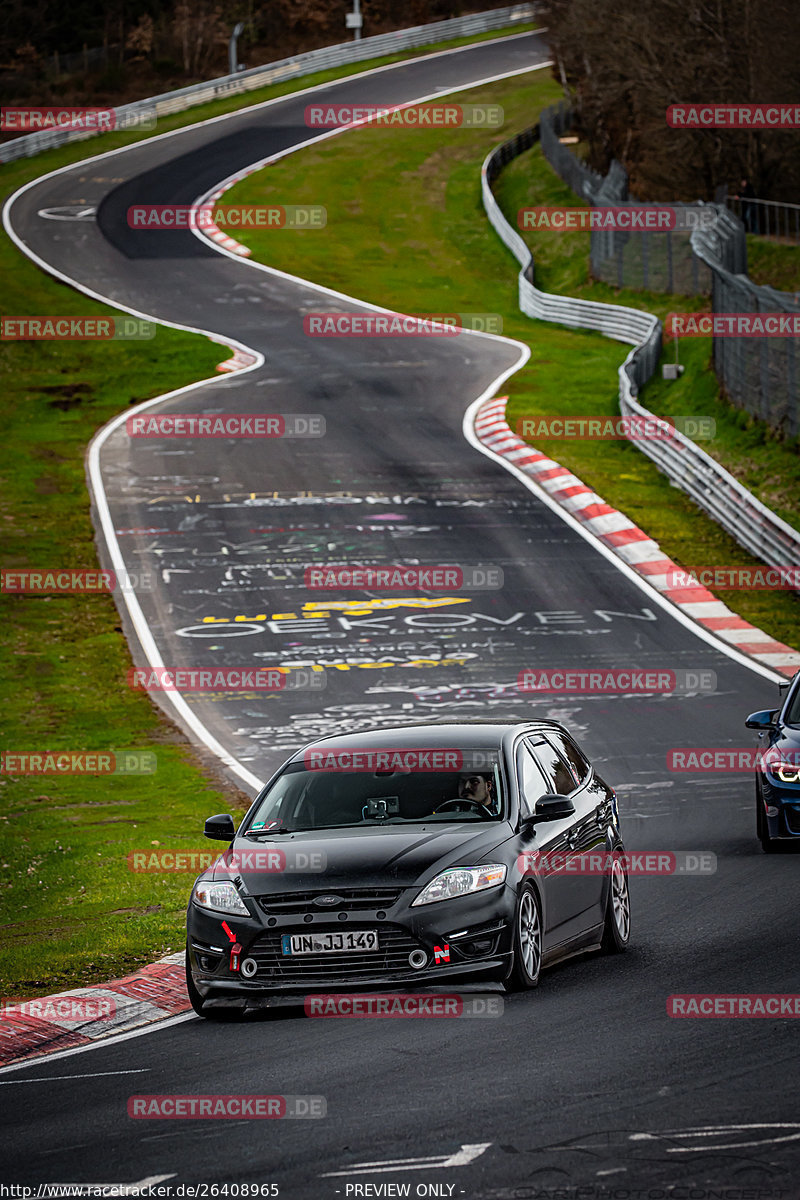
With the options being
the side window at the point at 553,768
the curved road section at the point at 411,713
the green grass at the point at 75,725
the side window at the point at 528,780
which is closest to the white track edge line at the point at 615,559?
the curved road section at the point at 411,713

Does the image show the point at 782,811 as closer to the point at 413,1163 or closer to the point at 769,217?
the point at 413,1163

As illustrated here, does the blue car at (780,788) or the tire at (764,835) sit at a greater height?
the blue car at (780,788)

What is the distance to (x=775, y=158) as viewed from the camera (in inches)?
2040

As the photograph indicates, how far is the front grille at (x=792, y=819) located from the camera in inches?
524

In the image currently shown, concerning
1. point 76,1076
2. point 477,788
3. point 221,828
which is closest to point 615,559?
point 477,788

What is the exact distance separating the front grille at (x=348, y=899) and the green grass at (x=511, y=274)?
15.8m

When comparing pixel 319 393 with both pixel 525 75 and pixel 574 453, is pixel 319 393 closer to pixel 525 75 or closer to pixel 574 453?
pixel 574 453

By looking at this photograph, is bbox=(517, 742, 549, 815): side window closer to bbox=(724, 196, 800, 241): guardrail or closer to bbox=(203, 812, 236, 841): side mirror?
bbox=(203, 812, 236, 841): side mirror

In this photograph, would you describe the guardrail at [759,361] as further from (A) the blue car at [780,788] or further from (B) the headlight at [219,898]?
(B) the headlight at [219,898]

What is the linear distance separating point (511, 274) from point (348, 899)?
48.9 m

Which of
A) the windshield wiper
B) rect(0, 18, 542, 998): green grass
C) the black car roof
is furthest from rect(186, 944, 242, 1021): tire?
the black car roof

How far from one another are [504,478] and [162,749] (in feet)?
48.6

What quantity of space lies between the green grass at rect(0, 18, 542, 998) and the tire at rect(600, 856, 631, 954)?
9.49 feet

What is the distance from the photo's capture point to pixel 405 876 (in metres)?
9.10
